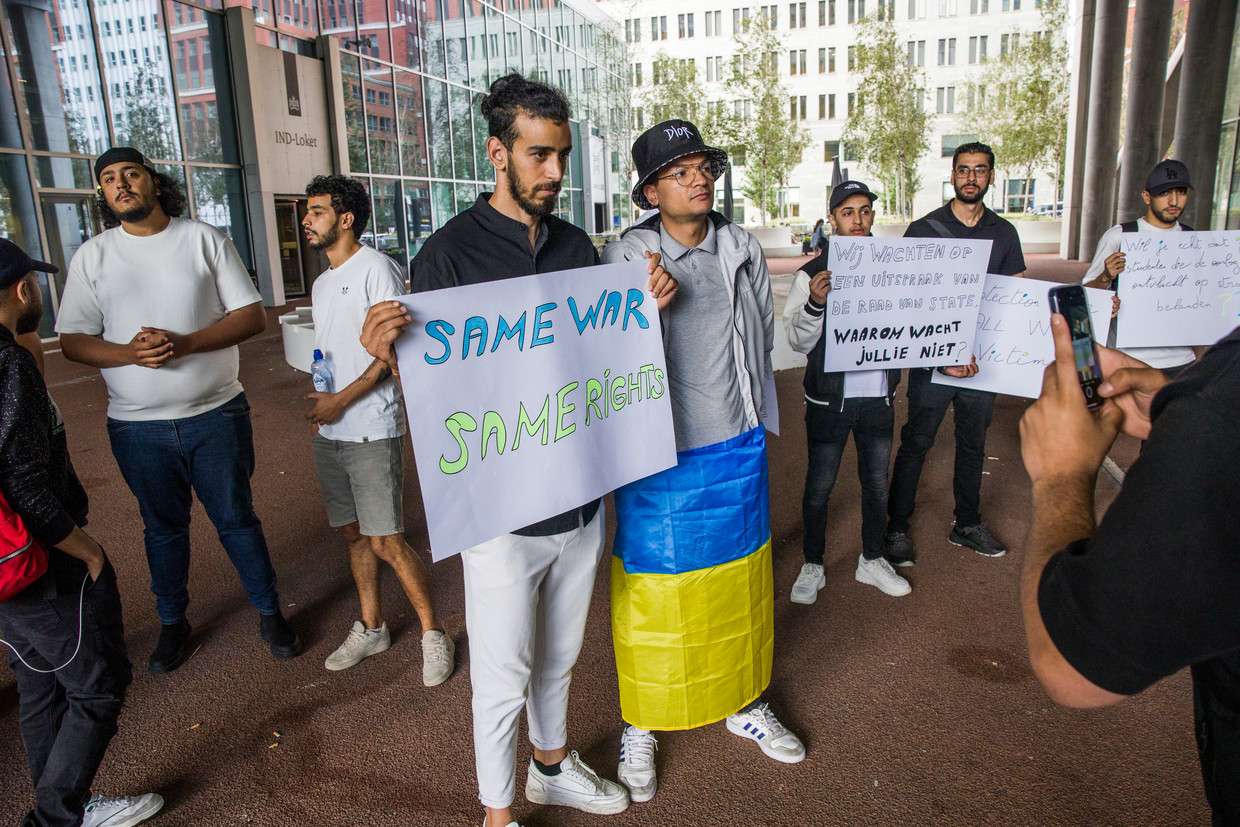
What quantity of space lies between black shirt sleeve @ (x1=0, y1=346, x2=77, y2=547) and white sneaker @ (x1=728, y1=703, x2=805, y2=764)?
2223 millimetres

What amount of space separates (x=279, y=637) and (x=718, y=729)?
205 centimetres

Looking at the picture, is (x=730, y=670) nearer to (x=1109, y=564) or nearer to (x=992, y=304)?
(x=1109, y=564)

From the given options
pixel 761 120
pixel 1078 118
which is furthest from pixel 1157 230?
pixel 761 120

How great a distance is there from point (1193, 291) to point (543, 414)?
4.11 m

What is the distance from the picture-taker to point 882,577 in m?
4.06

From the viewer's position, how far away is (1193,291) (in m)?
4.33

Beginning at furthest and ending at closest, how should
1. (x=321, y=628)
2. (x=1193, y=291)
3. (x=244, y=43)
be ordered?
(x=244, y=43) < (x=1193, y=291) < (x=321, y=628)

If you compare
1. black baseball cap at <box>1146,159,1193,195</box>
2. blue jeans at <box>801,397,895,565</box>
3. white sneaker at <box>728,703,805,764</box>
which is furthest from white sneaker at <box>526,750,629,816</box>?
black baseball cap at <box>1146,159,1193,195</box>

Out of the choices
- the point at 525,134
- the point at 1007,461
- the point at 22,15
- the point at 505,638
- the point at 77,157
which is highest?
the point at 22,15

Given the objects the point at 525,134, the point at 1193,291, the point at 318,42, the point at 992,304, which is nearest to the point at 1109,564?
the point at 525,134

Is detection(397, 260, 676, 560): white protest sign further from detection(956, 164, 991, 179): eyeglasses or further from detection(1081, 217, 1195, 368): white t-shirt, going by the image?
detection(1081, 217, 1195, 368): white t-shirt

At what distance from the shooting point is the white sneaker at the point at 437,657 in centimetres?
331

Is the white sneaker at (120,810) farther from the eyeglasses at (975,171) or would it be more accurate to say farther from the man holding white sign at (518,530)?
the eyeglasses at (975,171)

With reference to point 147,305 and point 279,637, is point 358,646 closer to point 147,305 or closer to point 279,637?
point 279,637
